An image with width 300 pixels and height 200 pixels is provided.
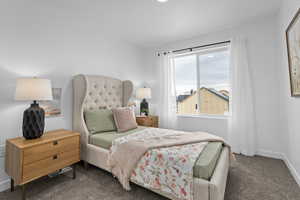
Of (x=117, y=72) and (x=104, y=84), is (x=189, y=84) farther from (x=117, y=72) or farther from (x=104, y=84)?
(x=104, y=84)

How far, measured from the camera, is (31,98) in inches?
63.4

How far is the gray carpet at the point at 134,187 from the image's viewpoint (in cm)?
159

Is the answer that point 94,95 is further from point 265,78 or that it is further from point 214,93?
point 265,78

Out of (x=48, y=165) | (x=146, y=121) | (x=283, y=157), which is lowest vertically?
(x=283, y=157)

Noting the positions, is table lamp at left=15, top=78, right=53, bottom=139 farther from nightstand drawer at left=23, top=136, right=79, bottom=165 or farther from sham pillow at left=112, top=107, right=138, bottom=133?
sham pillow at left=112, top=107, right=138, bottom=133

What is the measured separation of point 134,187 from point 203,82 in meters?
2.63

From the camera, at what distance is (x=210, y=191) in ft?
3.88

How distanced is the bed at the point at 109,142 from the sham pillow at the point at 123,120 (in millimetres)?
140

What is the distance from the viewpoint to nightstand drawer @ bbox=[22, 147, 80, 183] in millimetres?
1477

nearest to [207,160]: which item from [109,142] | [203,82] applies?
[109,142]

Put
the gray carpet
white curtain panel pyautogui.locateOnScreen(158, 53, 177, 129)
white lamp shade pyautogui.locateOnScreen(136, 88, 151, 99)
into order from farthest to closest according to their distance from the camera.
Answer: white curtain panel pyautogui.locateOnScreen(158, 53, 177, 129) < white lamp shade pyautogui.locateOnScreen(136, 88, 151, 99) < the gray carpet

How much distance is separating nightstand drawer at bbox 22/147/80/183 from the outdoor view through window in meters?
2.57

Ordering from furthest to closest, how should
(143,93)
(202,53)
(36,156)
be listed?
1. (143,93)
2. (202,53)
3. (36,156)

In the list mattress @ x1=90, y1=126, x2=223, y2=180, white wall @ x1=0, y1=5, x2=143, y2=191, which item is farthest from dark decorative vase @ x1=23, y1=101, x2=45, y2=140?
mattress @ x1=90, y1=126, x2=223, y2=180
